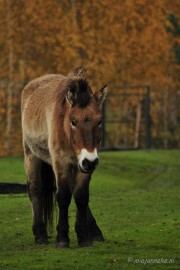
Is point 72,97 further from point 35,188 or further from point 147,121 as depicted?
point 147,121

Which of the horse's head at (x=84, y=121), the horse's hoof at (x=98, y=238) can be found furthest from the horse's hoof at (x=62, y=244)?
the horse's head at (x=84, y=121)

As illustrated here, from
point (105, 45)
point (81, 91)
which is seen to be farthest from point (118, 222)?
point (105, 45)

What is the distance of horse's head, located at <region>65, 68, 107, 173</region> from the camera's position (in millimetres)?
14523

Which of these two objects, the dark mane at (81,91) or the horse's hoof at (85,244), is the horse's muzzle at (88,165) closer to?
the dark mane at (81,91)

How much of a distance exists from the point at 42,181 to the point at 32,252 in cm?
216

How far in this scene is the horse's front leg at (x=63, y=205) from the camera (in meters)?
15.2

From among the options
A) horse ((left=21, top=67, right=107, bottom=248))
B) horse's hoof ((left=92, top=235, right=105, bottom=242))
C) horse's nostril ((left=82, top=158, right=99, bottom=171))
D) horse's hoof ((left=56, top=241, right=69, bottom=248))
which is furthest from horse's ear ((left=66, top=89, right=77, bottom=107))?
horse's hoof ((left=92, top=235, right=105, bottom=242))

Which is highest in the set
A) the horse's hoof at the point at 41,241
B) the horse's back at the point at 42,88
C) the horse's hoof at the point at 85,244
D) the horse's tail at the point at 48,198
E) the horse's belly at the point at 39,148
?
the horse's back at the point at 42,88

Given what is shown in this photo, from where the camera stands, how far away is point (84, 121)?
14859 millimetres

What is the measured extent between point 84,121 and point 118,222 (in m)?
4.31

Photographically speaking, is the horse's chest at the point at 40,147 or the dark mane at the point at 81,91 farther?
the horse's chest at the point at 40,147

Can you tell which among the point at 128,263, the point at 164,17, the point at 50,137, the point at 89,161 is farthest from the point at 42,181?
the point at 164,17

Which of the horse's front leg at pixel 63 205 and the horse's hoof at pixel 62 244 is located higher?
the horse's front leg at pixel 63 205

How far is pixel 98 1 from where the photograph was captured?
156ft
